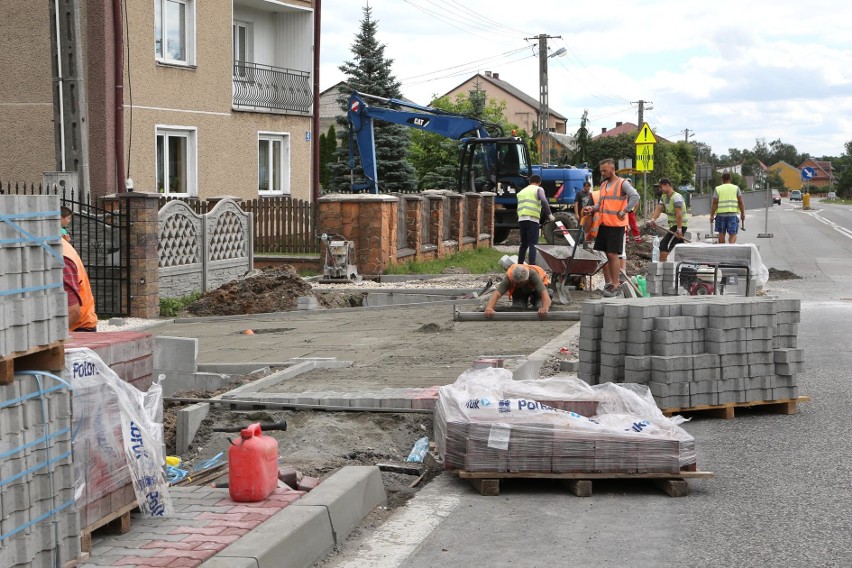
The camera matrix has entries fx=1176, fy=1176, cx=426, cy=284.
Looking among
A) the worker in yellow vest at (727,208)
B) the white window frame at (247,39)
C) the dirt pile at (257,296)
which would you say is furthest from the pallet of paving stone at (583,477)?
the white window frame at (247,39)

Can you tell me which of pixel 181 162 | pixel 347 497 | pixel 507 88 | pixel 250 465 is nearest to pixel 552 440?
pixel 347 497

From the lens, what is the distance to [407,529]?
6.40 metres

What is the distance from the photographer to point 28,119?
23703mm

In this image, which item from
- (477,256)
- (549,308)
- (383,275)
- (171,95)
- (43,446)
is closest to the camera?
(43,446)

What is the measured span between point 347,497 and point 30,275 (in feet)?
7.77

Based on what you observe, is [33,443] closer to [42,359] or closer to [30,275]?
[42,359]

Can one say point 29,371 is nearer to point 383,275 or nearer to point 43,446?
point 43,446

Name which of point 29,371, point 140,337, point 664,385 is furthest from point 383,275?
point 29,371

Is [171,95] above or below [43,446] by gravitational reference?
above

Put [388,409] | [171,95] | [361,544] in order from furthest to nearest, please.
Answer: [171,95]
[388,409]
[361,544]

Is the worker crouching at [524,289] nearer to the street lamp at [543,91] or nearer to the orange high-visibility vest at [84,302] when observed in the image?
the orange high-visibility vest at [84,302]

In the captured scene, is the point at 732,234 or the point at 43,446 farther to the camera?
the point at 732,234

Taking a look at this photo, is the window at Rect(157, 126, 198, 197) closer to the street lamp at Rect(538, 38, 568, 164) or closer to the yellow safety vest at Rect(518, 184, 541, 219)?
the yellow safety vest at Rect(518, 184, 541, 219)

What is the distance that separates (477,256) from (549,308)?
13.4 m
